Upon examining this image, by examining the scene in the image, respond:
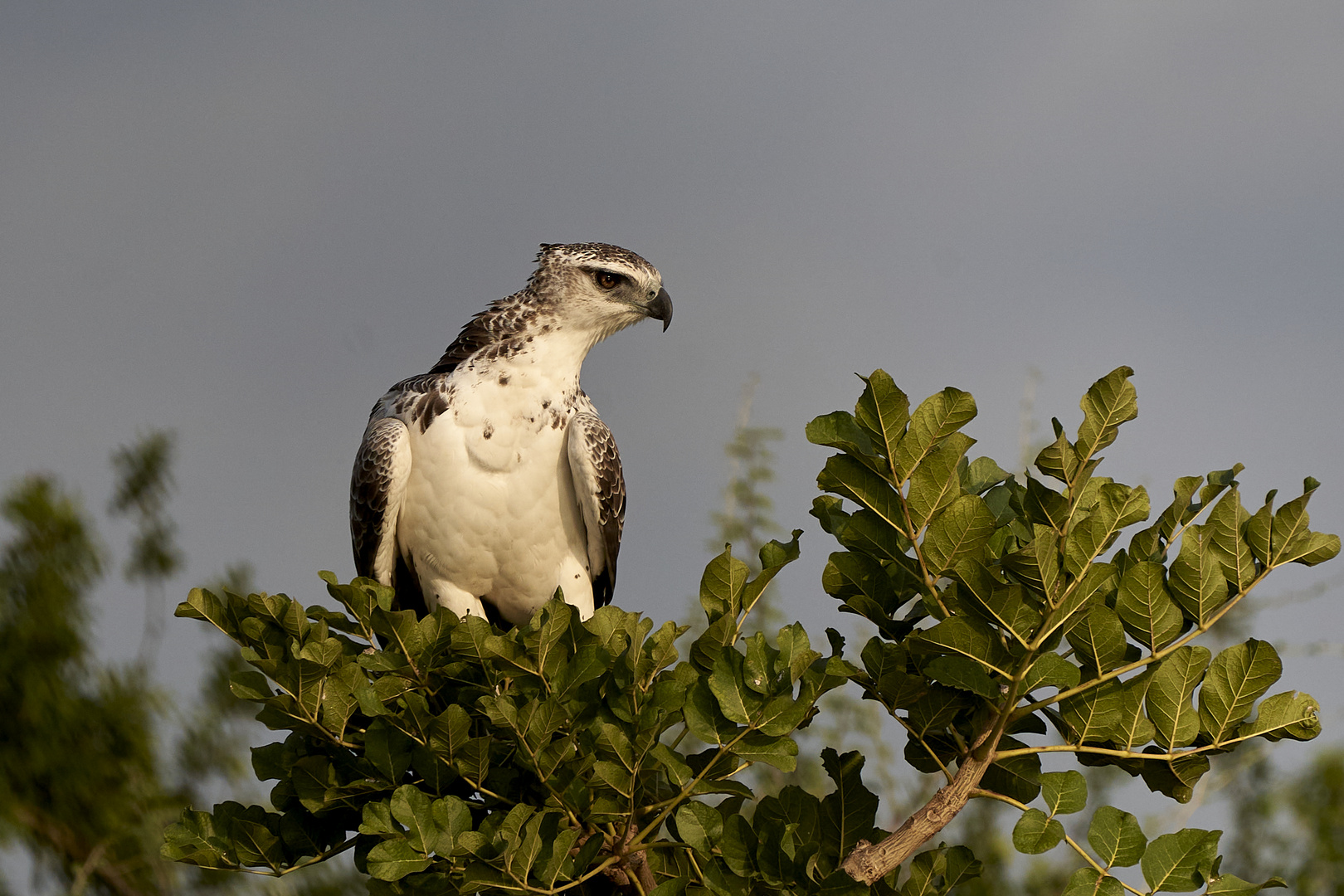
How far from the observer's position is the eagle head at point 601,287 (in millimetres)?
6238

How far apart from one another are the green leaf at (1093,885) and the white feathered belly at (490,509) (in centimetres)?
356

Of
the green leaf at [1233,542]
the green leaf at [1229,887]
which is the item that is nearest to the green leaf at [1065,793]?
the green leaf at [1229,887]

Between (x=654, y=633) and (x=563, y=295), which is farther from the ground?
(x=563, y=295)

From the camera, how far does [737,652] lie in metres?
3.15

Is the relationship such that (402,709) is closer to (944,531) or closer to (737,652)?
(737,652)

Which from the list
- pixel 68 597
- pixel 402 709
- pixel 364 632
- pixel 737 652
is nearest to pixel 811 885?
pixel 737 652

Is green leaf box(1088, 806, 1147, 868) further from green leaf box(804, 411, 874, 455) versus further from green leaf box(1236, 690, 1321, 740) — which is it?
green leaf box(804, 411, 874, 455)

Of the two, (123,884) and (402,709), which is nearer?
(402,709)

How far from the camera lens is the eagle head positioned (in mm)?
6238

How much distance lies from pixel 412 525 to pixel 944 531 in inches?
148

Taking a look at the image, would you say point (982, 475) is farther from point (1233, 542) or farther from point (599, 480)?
point (599, 480)

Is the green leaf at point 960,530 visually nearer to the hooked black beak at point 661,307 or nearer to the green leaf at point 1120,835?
the green leaf at point 1120,835

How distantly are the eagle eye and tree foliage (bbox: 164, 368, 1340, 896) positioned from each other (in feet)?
9.72

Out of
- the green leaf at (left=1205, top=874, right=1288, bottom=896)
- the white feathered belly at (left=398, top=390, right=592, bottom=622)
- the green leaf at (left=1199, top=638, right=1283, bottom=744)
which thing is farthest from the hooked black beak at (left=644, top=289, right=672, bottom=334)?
the green leaf at (left=1205, top=874, right=1288, bottom=896)
